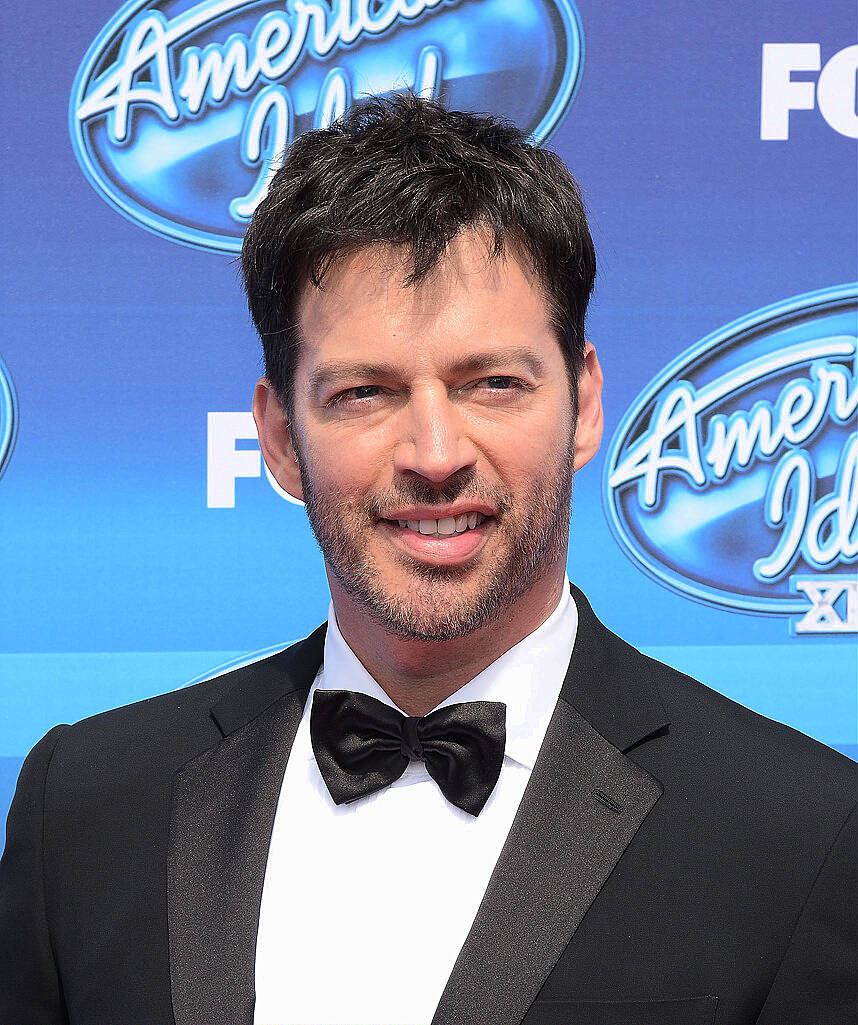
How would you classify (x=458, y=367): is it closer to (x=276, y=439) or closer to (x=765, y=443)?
(x=276, y=439)

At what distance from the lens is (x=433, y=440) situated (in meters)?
1.38

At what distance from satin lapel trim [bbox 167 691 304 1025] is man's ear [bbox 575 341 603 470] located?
0.52 meters

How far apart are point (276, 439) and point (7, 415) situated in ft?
2.81

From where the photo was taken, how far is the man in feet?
4.49

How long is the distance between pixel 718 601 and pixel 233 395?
1007 millimetres

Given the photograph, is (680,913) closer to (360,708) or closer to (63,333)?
(360,708)

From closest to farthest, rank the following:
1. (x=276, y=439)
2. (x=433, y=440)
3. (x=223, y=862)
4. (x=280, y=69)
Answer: (x=433, y=440) < (x=223, y=862) < (x=276, y=439) < (x=280, y=69)

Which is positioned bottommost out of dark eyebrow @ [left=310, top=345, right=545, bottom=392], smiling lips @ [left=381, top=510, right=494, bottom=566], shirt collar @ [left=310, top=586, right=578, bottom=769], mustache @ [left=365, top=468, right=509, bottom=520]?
shirt collar @ [left=310, top=586, right=578, bottom=769]

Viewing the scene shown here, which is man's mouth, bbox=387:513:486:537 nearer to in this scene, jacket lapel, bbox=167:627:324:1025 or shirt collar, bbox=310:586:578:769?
shirt collar, bbox=310:586:578:769

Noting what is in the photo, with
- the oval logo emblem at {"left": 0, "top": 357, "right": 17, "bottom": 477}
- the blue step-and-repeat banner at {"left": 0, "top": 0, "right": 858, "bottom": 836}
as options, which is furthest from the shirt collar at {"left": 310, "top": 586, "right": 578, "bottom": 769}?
the oval logo emblem at {"left": 0, "top": 357, "right": 17, "bottom": 477}

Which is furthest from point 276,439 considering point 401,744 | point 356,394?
point 401,744

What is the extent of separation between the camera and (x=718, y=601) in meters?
2.32

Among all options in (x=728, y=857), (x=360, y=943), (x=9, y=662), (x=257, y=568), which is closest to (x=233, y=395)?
(x=257, y=568)

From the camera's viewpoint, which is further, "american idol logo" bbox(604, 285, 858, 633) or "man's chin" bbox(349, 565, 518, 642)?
"american idol logo" bbox(604, 285, 858, 633)
